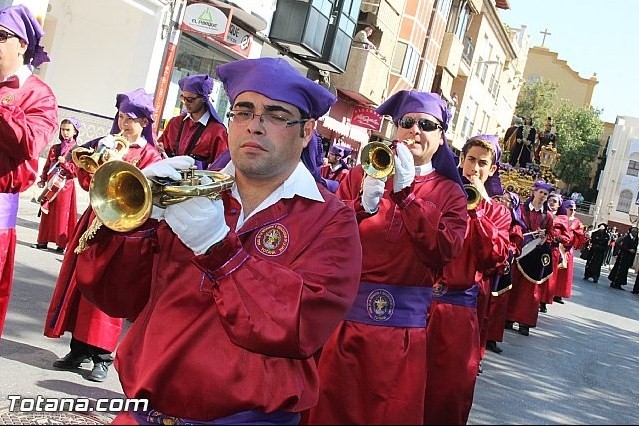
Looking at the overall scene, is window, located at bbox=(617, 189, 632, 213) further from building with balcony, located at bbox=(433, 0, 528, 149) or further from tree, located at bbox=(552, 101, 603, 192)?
building with balcony, located at bbox=(433, 0, 528, 149)

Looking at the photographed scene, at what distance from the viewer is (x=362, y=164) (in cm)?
430

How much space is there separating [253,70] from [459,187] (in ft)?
6.98

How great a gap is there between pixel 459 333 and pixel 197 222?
3296 mm

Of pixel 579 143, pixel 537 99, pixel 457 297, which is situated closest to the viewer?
pixel 457 297


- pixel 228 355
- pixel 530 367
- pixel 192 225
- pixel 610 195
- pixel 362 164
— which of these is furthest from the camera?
pixel 610 195

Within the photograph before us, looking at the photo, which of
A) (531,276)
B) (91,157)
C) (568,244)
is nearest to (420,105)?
(91,157)

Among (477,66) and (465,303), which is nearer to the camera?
(465,303)

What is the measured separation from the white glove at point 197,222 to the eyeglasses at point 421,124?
242 centimetres

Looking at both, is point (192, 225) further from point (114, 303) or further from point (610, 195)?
point (610, 195)

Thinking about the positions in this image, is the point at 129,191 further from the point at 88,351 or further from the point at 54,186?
the point at 54,186

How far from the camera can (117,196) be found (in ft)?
8.27

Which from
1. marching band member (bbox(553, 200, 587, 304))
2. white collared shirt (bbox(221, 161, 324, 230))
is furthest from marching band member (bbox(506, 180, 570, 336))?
white collared shirt (bbox(221, 161, 324, 230))

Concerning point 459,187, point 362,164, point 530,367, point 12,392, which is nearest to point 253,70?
point 362,164

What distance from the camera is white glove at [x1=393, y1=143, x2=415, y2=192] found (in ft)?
13.9
